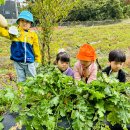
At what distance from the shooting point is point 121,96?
2.64 metres

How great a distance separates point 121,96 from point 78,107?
0.32 metres

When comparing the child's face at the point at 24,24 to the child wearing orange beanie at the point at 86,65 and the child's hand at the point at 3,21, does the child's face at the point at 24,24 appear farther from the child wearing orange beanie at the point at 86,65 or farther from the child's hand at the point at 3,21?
the child wearing orange beanie at the point at 86,65

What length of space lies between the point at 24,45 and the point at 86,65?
4.16 ft

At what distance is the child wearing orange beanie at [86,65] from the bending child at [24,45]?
112 centimetres

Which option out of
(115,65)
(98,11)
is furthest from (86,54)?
(98,11)

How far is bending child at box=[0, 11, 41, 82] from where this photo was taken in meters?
4.95

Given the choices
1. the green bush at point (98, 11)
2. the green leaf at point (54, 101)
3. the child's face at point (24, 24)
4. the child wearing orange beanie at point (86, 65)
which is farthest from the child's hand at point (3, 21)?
the green bush at point (98, 11)

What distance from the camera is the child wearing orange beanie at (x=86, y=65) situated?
3.93 meters


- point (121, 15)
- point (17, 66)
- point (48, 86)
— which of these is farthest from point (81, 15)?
point (48, 86)

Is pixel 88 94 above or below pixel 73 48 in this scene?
above

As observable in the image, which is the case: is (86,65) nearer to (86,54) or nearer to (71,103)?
(86,54)

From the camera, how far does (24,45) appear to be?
5.06 meters

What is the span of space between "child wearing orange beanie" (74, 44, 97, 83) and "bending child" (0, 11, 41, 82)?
3.67 ft

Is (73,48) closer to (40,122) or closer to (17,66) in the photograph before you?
(17,66)
